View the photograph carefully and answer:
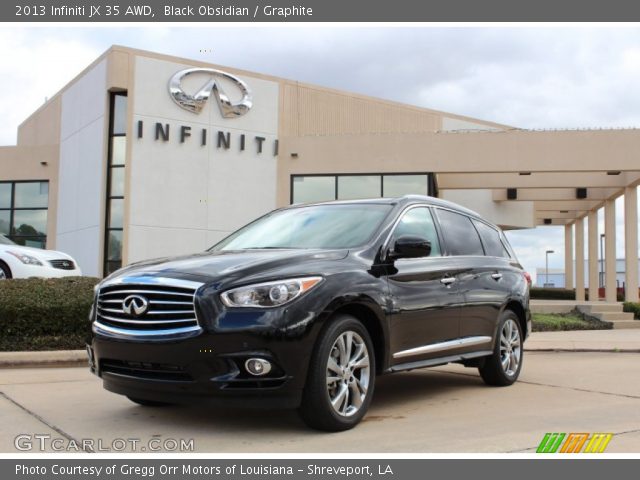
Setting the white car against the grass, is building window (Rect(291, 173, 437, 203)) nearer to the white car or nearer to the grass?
the grass

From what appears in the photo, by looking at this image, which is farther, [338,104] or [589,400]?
[338,104]

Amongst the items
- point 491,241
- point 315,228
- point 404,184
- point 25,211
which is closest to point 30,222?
point 25,211

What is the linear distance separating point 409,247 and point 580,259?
3108cm

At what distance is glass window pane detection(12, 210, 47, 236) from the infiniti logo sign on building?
Answer: 25.4ft

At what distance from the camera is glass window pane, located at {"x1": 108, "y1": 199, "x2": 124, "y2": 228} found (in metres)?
22.0

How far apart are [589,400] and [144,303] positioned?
4303 mm

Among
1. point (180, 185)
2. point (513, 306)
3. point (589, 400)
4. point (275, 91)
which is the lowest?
point (589, 400)

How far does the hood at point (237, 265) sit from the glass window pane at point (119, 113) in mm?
17912

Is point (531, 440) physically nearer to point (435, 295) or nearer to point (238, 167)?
point (435, 295)

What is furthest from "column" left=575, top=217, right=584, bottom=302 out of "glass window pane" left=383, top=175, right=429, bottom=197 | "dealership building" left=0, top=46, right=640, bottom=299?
"glass window pane" left=383, top=175, right=429, bottom=197

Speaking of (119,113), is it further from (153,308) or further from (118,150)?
(153,308)

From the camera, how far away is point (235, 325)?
4609mm

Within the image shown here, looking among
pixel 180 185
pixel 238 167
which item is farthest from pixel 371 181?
pixel 180 185

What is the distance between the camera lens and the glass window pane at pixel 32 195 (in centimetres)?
2616
